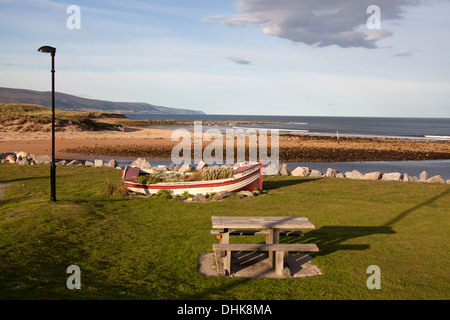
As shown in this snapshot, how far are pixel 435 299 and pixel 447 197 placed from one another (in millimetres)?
11348

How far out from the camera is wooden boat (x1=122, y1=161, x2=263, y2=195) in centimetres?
1630

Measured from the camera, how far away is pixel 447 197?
657 inches

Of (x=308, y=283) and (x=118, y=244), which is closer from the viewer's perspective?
(x=308, y=283)

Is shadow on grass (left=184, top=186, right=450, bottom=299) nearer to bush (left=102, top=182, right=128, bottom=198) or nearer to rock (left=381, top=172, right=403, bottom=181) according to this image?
bush (left=102, top=182, right=128, bottom=198)

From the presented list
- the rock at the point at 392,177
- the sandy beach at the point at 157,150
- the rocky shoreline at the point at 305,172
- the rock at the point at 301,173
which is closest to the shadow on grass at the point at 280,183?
the rock at the point at 301,173

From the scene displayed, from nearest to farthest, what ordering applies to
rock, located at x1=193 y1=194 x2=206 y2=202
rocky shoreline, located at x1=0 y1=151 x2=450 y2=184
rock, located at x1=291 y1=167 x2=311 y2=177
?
rock, located at x1=193 y1=194 x2=206 y2=202 < rocky shoreline, located at x1=0 y1=151 x2=450 y2=184 < rock, located at x1=291 y1=167 x2=311 y2=177

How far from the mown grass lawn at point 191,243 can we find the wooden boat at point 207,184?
3.12 ft

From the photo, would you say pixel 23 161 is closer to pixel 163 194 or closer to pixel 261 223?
pixel 163 194

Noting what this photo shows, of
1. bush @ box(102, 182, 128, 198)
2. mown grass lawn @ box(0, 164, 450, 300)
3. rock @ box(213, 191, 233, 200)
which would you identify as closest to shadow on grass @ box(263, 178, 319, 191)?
mown grass lawn @ box(0, 164, 450, 300)

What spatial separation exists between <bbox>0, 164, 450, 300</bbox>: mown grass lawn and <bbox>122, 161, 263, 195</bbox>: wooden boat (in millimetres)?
950

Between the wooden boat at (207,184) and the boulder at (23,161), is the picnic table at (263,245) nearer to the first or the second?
the wooden boat at (207,184)
